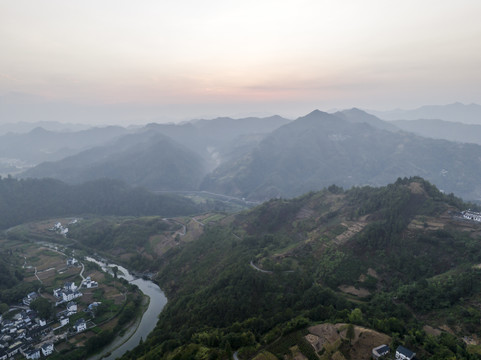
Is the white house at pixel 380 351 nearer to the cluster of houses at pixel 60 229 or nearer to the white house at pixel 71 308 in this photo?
the white house at pixel 71 308

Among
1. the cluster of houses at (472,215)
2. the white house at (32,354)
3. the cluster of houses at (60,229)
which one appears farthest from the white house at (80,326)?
the cluster of houses at (472,215)

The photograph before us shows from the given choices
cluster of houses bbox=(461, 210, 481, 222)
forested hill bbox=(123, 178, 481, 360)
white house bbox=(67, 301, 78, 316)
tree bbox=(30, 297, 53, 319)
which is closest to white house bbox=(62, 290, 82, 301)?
white house bbox=(67, 301, 78, 316)

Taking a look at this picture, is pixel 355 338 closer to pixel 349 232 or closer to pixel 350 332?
pixel 350 332

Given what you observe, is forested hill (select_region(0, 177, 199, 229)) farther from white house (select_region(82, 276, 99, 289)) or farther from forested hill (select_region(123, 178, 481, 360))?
forested hill (select_region(123, 178, 481, 360))

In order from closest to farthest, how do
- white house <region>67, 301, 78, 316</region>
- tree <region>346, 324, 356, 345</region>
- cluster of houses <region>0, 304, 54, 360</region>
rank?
tree <region>346, 324, 356, 345</region>, cluster of houses <region>0, 304, 54, 360</region>, white house <region>67, 301, 78, 316</region>

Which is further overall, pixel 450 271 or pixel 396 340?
pixel 450 271

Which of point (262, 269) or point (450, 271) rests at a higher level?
point (450, 271)

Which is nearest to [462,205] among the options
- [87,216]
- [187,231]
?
[187,231]

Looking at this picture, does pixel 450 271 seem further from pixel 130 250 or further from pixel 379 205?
pixel 130 250
